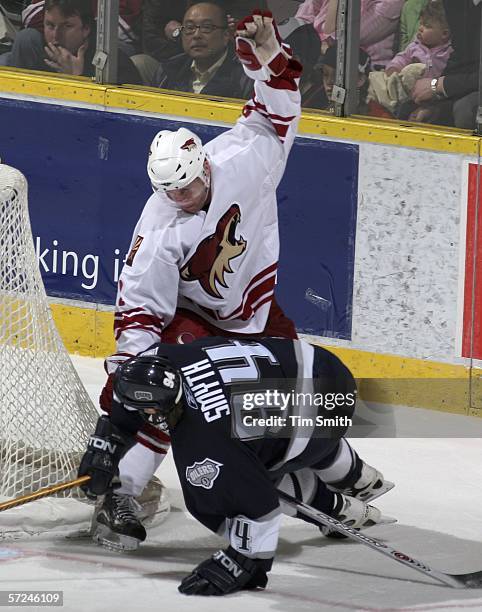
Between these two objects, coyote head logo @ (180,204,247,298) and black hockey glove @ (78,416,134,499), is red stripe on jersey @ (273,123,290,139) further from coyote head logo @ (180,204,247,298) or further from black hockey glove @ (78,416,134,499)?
black hockey glove @ (78,416,134,499)

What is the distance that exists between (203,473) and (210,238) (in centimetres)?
89

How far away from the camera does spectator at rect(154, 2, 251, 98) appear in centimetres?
621

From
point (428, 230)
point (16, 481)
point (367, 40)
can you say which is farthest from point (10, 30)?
point (16, 481)

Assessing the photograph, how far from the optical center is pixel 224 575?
4031mm

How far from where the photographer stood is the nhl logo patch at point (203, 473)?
397cm

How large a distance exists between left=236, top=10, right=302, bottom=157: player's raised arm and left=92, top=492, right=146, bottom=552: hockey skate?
45.7 inches

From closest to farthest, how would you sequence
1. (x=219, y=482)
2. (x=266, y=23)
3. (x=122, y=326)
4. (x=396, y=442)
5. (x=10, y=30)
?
(x=219, y=482)
(x=122, y=326)
(x=266, y=23)
(x=396, y=442)
(x=10, y=30)

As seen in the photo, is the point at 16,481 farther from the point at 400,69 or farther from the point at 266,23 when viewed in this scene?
the point at 400,69

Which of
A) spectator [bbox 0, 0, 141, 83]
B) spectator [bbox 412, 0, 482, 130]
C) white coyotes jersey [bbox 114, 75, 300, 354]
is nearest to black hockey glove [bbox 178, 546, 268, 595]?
white coyotes jersey [bbox 114, 75, 300, 354]

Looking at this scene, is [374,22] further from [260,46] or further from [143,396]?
[143,396]

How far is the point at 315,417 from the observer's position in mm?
4184

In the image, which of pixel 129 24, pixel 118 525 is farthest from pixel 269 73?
pixel 129 24

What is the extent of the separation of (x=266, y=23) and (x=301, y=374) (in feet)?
3.76

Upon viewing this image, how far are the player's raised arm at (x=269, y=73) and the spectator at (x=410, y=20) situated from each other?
986 millimetres
